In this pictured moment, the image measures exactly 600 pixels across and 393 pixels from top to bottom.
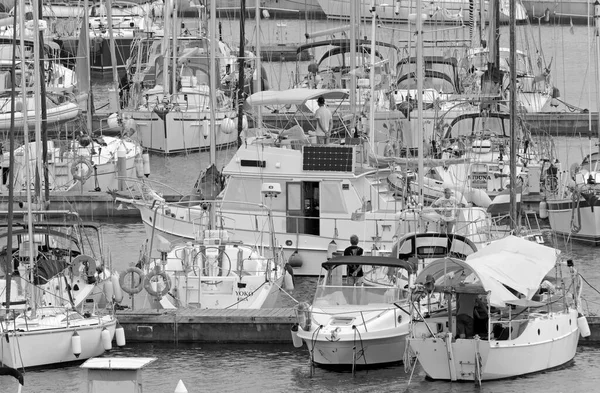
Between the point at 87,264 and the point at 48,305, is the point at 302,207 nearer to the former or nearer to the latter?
the point at 87,264

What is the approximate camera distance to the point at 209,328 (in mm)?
33344

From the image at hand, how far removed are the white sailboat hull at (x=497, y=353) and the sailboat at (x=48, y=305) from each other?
577 centimetres

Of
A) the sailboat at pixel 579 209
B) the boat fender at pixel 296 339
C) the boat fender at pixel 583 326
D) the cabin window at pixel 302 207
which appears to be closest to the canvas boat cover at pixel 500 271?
the boat fender at pixel 583 326

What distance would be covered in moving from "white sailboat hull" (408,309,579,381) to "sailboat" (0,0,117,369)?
5.77 metres

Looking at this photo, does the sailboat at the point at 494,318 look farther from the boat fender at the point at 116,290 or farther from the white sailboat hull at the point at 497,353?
the boat fender at the point at 116,290

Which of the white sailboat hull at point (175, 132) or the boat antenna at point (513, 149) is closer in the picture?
the boat antenna at point (513, 149)

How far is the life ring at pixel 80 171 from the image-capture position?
163 ft

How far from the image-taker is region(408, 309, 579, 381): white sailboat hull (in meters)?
29.5

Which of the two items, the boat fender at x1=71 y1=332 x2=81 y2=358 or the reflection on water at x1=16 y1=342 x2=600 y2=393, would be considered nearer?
the reflection on water at x1=16 y1=342 x2=600 y2=393

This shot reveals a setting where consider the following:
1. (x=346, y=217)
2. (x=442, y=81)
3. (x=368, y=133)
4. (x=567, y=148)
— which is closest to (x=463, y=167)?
(x=368, y=133)

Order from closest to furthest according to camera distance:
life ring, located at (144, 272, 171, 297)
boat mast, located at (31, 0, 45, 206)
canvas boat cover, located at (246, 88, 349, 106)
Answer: life ring, located at (144, 272, 171, 297) → boat mast, located at (31, 0, 45, 206) → canvas boat cover, located at (246, 88, 349, 106)

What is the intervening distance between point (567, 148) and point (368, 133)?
13.8 metres

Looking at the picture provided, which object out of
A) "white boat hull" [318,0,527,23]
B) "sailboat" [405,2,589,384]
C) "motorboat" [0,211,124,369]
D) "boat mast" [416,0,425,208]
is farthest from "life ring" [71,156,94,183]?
"white boat hull" [318,0,527,23]

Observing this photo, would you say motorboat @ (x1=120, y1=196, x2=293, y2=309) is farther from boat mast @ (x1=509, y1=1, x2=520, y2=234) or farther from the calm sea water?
boat mast @ (x1=509, y1=1, x2=520, y2=234)
